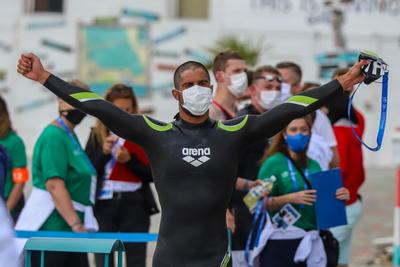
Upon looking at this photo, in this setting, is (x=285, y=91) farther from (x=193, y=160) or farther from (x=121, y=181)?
(x=193, y=160)

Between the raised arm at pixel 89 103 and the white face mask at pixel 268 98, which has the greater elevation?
the raised arm at pixel 89 103

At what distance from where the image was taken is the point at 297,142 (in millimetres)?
6805

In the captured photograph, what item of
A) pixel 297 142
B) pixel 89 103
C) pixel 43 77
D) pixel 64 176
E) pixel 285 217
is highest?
pixel 43 77

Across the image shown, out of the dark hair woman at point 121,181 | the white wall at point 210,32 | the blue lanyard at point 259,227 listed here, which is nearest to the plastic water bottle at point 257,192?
the blue lanyard at point 259,227

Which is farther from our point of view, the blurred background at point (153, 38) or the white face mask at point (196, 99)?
the blurred background at point (153, 38)

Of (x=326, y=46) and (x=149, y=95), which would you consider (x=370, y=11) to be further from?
(x=149, y=95)

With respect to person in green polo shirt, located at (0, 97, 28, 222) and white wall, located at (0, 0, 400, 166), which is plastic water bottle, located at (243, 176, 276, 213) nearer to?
person in green polo shirt, located at (0, 97, 28, 222)

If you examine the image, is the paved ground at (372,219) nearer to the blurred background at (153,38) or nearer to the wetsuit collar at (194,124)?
the wetsuit collar at (194,124)

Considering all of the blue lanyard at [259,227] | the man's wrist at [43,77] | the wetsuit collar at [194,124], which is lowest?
the blue lanyard at [259,227]

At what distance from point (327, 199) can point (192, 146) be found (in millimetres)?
2084

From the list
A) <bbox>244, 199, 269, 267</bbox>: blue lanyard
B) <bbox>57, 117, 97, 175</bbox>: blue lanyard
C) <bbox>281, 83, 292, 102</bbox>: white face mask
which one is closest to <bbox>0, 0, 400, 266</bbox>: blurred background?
<bbox>281, 83, 292, 102</bbox>: white face mask

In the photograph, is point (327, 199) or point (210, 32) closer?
point (327, 199)

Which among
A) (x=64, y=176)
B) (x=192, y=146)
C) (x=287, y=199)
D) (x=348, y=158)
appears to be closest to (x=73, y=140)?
(x=64, y=176)

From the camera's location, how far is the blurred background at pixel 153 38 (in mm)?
26219
